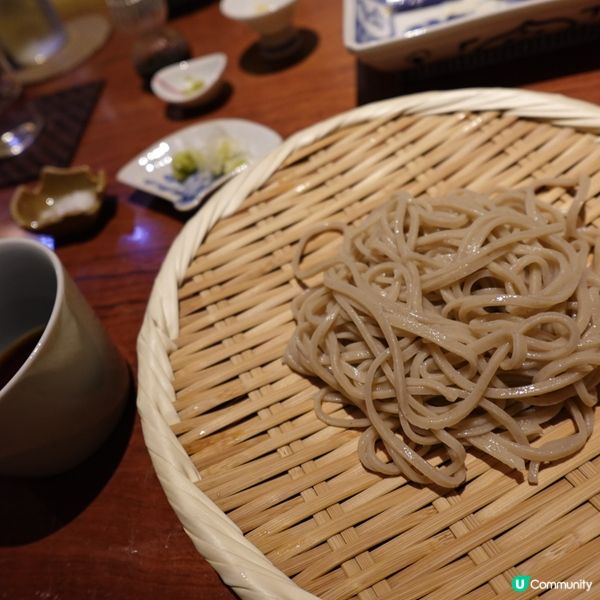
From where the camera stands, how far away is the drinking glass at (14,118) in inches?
88.0

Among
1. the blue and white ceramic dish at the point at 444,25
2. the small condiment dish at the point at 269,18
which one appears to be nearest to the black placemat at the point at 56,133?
the small condiment dish at the point at 269,18

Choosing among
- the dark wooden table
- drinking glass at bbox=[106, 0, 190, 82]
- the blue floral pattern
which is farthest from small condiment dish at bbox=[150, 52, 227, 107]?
the blue floral pattern

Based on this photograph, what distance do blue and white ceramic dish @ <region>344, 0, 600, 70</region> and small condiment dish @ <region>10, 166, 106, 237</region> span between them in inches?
35.3

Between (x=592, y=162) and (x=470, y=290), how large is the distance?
392mm

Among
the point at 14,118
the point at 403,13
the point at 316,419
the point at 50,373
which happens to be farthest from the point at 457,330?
the point at 14,118

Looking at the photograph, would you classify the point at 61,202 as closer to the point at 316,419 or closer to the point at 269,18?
the point at 269,18

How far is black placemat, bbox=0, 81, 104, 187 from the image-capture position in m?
2.10

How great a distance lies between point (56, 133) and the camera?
224 cm

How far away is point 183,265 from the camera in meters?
1.27

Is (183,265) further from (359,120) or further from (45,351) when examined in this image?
(359,120)

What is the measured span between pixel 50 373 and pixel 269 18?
160cm

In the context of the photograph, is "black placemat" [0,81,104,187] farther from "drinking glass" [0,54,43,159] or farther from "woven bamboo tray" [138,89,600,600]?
"woven bamboo tray" [138,89,600,600]

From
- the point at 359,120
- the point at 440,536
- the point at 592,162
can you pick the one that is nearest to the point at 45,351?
the point at 440,536

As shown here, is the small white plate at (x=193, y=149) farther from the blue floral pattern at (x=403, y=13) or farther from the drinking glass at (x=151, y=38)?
the drinking glass at (x=151, y=38)
